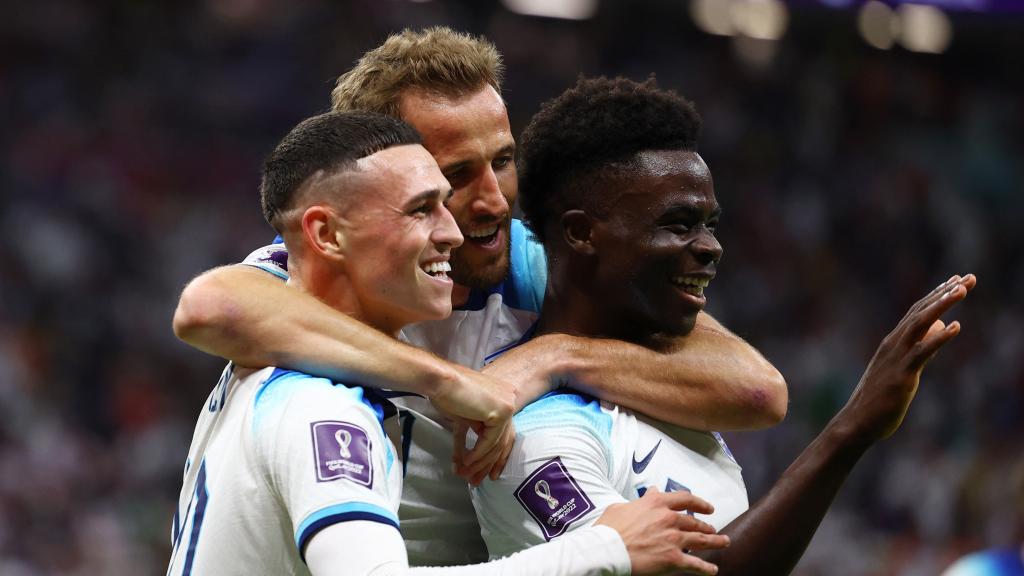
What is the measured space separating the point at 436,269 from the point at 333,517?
0.70 meters

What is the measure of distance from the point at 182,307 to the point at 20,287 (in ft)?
23.2

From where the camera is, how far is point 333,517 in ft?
8.18

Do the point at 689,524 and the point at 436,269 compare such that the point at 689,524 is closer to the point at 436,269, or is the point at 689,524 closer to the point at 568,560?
the point at 568,560

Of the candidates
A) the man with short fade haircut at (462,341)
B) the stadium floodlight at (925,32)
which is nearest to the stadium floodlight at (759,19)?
the stadium floodlight at (925,32)

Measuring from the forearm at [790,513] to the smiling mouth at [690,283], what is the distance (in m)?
0.46

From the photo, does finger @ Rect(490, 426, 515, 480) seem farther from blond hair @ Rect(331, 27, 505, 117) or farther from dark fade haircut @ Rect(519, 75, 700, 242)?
blond hair @ Rect(331, 27, 505, 117)

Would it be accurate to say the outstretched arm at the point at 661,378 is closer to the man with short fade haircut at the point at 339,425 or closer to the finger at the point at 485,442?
the finger at the point at 485,442

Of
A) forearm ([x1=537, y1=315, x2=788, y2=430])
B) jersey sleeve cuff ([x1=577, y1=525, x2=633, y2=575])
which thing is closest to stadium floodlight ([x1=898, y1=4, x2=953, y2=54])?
forearm ([x1=537, y1=315, x2=788, y2=430])

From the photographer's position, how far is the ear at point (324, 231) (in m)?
2.92

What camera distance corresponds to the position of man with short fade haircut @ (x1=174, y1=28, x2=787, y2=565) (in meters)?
2.86

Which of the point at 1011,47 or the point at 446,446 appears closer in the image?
the point at 446,446

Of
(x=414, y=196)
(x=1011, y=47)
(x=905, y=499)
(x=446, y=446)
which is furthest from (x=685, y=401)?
(x=1011, y=47)

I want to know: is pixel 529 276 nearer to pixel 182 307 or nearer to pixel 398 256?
pixel 398 256

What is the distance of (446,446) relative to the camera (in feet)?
10.7
